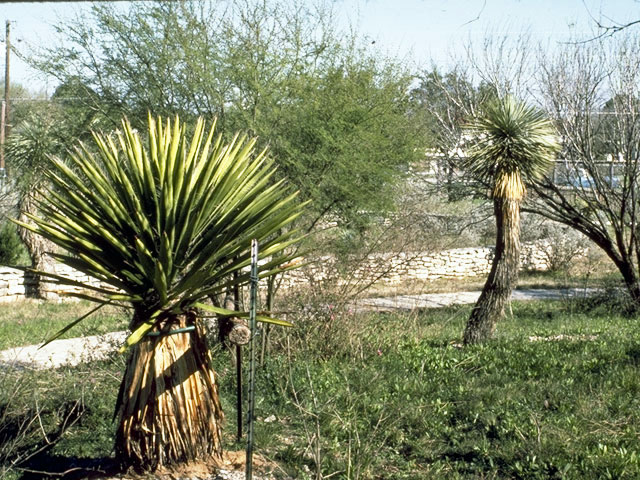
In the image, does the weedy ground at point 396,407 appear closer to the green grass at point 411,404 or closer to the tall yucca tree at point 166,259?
the green grass at point 411,404

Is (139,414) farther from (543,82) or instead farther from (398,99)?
(543,82)

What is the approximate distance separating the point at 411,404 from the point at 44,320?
10.3 m

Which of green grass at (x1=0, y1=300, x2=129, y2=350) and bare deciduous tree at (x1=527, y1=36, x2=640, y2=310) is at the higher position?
bare deciduous tree at (x1=527, y1=36, x2=640, y2=310)

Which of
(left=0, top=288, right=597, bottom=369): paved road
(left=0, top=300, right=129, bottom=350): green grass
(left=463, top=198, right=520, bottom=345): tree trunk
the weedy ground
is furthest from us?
(left=0, top=300, right=129, bottom=350): green grass

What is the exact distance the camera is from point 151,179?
5.68 meters

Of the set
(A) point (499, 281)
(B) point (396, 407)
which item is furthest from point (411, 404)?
(A) point (499, 281)

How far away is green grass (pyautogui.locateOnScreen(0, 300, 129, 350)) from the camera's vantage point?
1267 cm

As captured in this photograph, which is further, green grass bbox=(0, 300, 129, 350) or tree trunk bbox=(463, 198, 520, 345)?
green grass bbox=(0, 300, 129, 350)

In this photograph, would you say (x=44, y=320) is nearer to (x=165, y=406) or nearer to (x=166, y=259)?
(x=165, y=406)

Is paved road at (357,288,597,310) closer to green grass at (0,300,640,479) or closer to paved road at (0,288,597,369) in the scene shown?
paved road at (0,288,597,369)

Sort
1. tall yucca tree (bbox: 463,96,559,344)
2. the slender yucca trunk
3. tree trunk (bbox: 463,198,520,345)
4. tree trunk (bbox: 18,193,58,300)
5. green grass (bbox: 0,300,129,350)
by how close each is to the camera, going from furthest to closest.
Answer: tree trunk (bbox: 18,193,58,300) → green grass (bbox: 0,300,129,350) → tall yucca tree (bbox: 463,96,559,344) → tree trunk (bbox: 463,198,520,345) → the slender yucca trunk

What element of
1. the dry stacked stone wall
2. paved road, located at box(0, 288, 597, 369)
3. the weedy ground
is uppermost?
the dry stacked stone wall

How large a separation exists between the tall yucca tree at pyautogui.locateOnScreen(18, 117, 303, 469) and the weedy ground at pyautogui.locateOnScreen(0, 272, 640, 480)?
655 mm

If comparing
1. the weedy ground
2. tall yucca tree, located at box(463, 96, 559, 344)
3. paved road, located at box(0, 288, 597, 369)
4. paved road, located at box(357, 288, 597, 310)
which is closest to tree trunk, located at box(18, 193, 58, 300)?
paved road, located at box(0, 288, 597, 369)
